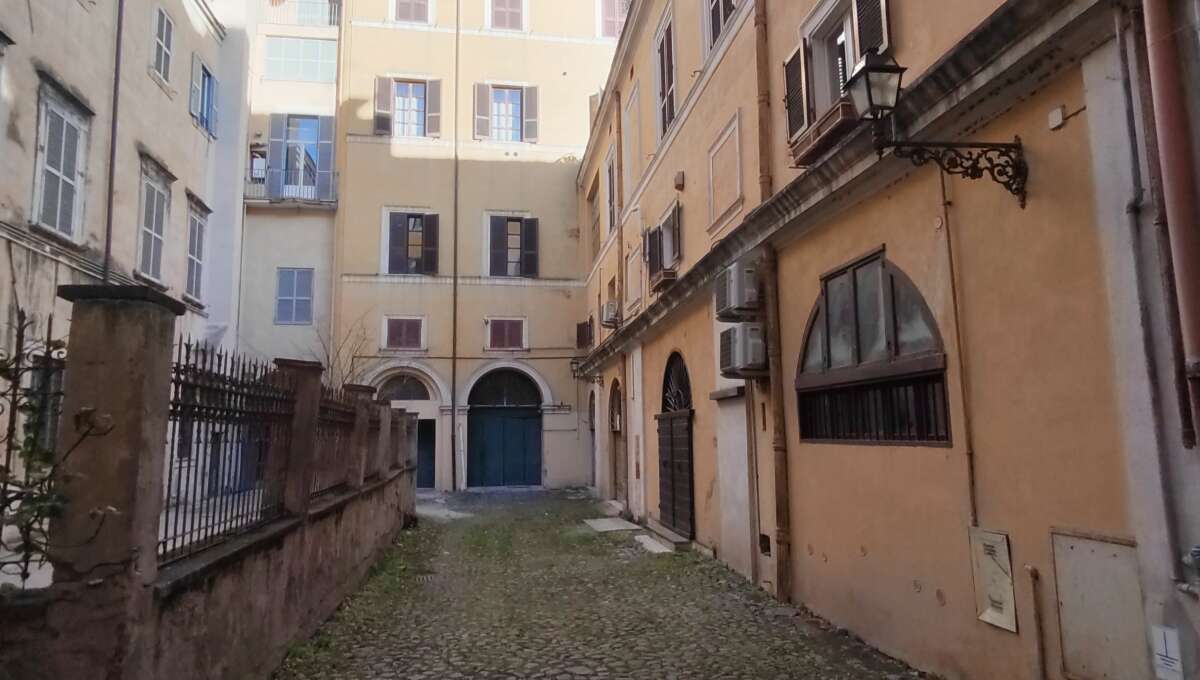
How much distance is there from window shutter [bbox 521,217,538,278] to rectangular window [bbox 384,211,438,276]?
100 inches

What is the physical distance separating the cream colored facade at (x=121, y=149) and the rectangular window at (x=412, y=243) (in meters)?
4.58

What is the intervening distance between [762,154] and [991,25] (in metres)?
3.91

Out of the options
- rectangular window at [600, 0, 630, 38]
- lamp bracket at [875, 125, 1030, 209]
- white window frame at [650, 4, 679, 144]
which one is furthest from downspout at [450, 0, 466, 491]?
lamp bracket at [875, 125, 1030, 209]

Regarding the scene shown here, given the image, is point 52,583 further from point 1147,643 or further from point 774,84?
point 774,84

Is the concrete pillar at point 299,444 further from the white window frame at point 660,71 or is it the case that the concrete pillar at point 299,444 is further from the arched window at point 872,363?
the white window frame at point 660,71

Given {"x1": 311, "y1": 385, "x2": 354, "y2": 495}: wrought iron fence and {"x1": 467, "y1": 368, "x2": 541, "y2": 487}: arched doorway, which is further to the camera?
{"x1": 467, "y1": 368, "x2": 541, "y2": 487}: arched doorway

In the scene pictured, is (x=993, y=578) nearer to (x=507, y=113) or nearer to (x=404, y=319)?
(x=404, y=319)

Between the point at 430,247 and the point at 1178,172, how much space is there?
69.3ft

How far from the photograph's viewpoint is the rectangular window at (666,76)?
12.4 metres

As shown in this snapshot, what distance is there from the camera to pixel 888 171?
5.75 meters

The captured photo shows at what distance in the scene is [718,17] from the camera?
1006cm

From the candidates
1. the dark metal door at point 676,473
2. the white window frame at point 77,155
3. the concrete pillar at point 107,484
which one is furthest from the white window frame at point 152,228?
the concrete pillar at point 107,484

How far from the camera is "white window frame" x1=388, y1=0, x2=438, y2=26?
23562 millimetres

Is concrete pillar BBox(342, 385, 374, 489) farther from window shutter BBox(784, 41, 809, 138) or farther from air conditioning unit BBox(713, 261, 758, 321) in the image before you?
window shutter BBox(784, 41, 809, 138)
